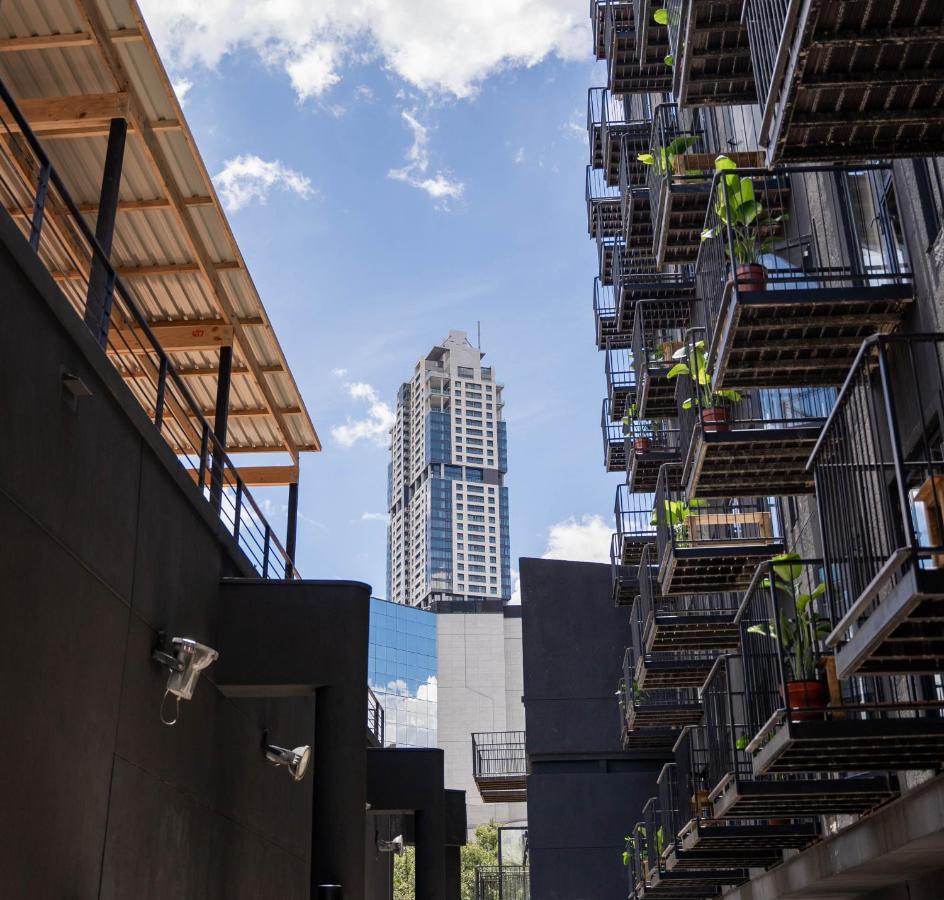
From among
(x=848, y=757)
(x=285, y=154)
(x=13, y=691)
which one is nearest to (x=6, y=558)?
(x=13, y=691)

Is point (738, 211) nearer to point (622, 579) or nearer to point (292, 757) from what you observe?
point (292, 757)

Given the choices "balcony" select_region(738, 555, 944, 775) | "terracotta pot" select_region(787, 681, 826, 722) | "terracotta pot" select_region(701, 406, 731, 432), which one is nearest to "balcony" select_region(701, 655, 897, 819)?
"balcony" select_region(738, 555, 944, 775)

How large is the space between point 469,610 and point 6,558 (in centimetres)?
9742

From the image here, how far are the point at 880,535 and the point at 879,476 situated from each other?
1.43 meters

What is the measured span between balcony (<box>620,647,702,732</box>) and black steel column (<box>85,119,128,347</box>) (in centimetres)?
1709

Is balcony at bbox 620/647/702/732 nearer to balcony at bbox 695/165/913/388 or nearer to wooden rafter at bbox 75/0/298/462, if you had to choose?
wooden rafter at bbox 75/0/298/462

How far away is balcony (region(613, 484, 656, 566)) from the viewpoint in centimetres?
2738

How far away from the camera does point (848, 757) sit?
1065 centimetres

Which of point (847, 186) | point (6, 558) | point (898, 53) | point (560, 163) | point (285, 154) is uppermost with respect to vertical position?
point (285, 154)

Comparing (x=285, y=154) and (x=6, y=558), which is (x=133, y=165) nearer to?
(x=6, y=558)

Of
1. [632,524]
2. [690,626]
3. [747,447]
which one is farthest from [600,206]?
[747,447]

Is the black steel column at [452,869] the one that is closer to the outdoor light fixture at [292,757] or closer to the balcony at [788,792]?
the balcony at [788,792]

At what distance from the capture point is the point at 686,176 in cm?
1783

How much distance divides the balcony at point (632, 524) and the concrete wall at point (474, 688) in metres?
70.2
